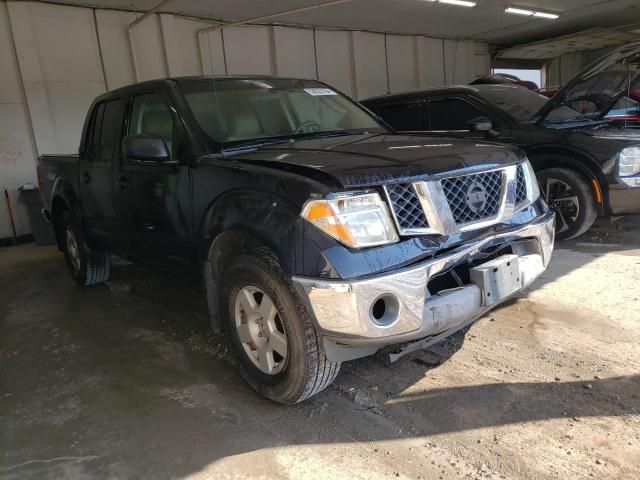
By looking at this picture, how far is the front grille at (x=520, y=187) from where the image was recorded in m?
2.91

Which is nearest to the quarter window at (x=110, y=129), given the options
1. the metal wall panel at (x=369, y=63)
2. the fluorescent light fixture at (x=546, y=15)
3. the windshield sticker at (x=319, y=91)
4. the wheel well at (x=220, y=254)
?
the windshield sticker at (x=319, y=91)

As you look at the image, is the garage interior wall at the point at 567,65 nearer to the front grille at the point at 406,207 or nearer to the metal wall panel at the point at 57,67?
the metal wall panel at the point at 57,67

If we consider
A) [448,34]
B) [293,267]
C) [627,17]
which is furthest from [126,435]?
[627,17]

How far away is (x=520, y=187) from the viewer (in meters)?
2.95

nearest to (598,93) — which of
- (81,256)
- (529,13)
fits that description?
(81,256)

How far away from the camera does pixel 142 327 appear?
13.2ft

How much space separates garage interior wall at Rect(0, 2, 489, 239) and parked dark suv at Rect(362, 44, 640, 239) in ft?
19.4

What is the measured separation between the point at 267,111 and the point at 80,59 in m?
6.65

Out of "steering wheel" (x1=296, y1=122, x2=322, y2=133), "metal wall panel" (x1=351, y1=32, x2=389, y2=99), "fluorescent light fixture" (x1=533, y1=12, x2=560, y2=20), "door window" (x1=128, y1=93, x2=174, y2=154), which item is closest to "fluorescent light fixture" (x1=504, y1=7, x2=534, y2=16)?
"fluorescent light fixture" (x1=533, y1=12, x2=560, y2=20)

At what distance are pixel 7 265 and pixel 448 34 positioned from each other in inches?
516

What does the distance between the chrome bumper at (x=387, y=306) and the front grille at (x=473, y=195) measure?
163 mm

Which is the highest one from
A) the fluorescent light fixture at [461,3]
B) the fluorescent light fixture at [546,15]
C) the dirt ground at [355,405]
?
→ the fluorescent light fixture at [461,3]

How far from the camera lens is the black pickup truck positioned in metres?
2.24

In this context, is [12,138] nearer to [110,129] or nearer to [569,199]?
[110,129]
